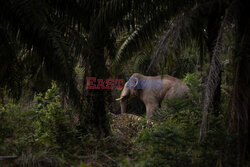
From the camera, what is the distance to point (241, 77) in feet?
19.4

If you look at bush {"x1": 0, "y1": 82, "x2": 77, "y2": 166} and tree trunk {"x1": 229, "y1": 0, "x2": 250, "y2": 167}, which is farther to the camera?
bush {"x1": 0, "y1": 82, "x2": 77, "y2": 166}

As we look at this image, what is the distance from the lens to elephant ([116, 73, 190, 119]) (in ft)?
44.0

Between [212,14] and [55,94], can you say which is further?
[55,94]

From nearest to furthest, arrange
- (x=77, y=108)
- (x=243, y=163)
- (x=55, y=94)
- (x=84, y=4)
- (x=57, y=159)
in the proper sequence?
(x=243, y=163) → (x=57, y=159) → (x=84, y=4) → (x=77, y=108) → (x=55, y=94)

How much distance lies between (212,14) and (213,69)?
1.62m

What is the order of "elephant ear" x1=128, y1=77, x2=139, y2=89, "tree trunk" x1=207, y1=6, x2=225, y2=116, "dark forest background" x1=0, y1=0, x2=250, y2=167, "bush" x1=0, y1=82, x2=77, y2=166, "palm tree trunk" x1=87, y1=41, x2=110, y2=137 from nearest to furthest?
"dark forest background" x1=0, y1=0, x2=250, y2=167 < "tree trunk" x1=207, y1=6, x2=225, y2=116 < "bush" x1=0, y1=82, x2=77, y2=166 < "palm tree trunk" x1=87, y1=41, x2=110, y2=137 < "elephant ear" x1=128, y1=77, x2=139, y2=89

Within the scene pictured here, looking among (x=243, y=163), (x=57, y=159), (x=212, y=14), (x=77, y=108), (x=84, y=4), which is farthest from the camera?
(x=77, y=108)

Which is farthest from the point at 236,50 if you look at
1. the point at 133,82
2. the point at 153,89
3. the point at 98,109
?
the point at 133,82

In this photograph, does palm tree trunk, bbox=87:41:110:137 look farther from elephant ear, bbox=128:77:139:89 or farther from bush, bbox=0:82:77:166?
elephant ear, bbox=128:77:139:89

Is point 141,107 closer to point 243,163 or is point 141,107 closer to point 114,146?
point 114,146

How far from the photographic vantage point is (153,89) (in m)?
14.0

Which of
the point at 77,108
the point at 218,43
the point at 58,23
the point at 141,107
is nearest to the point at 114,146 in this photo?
the point at 77,108

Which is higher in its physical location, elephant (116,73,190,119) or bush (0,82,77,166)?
elephant (116,73,190,119)

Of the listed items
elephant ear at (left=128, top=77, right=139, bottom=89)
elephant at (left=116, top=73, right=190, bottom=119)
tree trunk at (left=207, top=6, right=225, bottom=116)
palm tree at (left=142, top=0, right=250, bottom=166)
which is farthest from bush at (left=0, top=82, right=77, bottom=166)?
elephant ear at (left=128, top=77, right=139, bottom=89)
